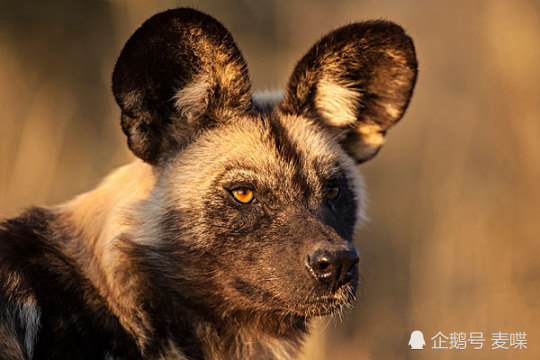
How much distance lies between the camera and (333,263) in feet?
7.97

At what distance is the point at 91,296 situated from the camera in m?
2.46

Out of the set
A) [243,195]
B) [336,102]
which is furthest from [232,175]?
[336,102]

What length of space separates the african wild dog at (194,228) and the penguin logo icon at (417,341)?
5.78ft

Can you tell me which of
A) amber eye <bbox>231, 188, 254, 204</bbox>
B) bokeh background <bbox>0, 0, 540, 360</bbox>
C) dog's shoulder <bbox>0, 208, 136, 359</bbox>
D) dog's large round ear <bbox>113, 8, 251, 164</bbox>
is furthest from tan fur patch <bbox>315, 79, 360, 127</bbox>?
bokeh background <bbox>0, 0, 540, 360</bbox>

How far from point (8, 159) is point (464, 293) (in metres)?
3.52

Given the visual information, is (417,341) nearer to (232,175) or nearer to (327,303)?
(327,303)

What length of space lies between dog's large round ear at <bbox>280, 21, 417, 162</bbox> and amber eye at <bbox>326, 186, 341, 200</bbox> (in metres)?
0.38

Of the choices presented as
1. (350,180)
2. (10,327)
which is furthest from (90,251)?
(350,180)

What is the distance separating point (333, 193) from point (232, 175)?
480mm

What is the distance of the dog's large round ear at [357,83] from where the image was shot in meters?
3.02

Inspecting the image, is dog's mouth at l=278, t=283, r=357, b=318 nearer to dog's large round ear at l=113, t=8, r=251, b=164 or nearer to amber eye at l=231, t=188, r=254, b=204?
amber eye at l=231, t=188, r=254, b=204

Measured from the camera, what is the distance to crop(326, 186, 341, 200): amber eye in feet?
9.59

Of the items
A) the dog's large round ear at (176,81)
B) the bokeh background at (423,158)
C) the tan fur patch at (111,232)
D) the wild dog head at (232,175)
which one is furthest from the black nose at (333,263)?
the bokeh background at (423,158)

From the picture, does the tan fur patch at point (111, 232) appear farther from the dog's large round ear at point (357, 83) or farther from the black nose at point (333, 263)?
the dog's large round ear at point (357, 83)
